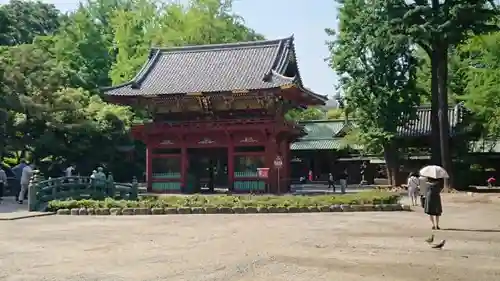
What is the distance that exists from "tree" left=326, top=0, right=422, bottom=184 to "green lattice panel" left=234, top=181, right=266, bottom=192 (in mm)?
10454

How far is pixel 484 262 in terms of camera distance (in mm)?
10109

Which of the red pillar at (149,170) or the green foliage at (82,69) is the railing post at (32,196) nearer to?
the green foliage at (82,69)

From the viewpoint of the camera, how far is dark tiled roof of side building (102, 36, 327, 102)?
1444 inches

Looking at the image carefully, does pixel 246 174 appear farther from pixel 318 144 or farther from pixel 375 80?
pixel 318 144

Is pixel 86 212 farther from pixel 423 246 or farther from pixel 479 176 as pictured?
pixel 479 176

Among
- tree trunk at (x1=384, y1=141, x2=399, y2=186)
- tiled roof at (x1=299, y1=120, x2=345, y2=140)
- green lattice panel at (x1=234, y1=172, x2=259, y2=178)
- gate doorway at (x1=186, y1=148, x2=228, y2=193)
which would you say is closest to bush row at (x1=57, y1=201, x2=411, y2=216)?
green lattice panel at (x1=234, y1=172, x2=259, y2=178)

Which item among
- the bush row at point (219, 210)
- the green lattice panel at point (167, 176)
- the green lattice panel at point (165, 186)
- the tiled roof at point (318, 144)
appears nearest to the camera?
the bush row at point (219, 210)

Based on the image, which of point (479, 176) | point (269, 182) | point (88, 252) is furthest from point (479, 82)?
point (88, 252)

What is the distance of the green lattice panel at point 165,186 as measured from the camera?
3725 cm

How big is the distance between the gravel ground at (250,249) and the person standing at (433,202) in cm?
51

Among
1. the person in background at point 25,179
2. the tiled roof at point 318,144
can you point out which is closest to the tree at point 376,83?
the tiled roof at point 318,144

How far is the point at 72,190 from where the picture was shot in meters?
25.9

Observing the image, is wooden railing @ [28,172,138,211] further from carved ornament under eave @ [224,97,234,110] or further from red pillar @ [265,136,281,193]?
carved ornament under eave @ [224,97,234,110]

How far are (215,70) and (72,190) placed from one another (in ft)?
53.9
